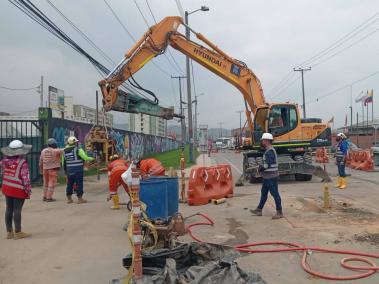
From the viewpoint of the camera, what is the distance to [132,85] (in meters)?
16.7

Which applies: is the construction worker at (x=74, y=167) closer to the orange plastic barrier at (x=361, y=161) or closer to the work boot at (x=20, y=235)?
the work boot at (x=20, y=235)

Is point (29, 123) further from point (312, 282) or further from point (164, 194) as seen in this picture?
point (312, 282)

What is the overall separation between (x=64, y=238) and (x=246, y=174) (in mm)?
10575

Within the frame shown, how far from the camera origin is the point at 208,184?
1343 cm

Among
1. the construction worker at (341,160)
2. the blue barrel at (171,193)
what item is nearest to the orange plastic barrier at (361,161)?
the construction worker at (341,160)

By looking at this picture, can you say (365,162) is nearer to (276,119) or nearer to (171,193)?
(276,119)

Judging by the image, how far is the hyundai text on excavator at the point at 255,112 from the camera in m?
17.4

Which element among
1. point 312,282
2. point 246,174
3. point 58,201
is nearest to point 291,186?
point 246,174

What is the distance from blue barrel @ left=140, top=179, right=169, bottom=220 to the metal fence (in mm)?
10547

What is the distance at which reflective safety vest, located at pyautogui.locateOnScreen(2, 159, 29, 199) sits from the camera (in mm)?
8570

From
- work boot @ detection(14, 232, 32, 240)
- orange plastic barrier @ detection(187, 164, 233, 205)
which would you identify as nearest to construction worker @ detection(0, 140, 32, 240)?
work boot @ detection(14, 232, 32, 240)

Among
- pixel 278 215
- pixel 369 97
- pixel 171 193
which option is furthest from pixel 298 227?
pixel 369 97

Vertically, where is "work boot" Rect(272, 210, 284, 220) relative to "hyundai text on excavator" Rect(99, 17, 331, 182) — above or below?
below

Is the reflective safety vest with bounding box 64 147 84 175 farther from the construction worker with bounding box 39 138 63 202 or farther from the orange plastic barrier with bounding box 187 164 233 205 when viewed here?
the orange plastic barrier with bounding box 187 164 233 205
